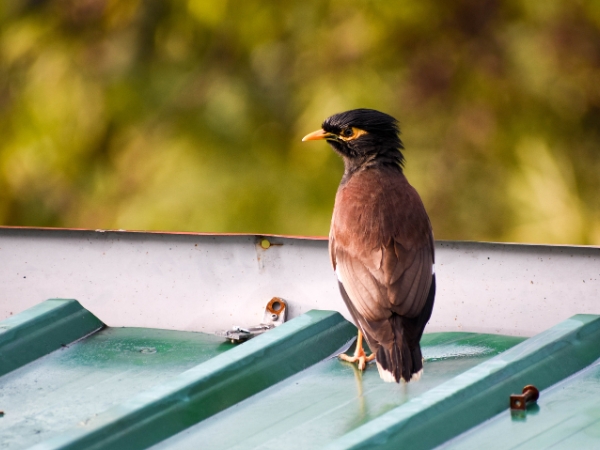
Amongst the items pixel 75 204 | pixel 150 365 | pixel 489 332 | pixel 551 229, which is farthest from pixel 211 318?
pixel 551 229

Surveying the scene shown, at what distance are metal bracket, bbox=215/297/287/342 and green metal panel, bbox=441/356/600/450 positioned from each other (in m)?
1.39

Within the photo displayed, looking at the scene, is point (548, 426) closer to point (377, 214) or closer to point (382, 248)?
point (382, 248)

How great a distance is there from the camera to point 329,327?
12.2ft

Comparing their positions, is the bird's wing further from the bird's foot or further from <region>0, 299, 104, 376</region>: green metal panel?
<region>0, 299, 104, 376</region>: green metal panel

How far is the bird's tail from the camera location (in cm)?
307

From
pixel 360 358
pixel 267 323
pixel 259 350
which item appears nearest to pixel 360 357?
pixel 360 358

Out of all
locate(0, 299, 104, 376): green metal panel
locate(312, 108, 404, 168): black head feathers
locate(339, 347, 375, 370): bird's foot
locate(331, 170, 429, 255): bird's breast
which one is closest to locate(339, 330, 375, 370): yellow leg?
locate(339, 347, 375, 370): bird's foot

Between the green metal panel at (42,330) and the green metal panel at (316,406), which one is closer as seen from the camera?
the green metal panel at (316,406)

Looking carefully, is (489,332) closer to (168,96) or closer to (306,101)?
(306,101)

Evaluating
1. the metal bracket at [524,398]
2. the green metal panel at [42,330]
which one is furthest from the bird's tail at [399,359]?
the green metal panel at [42,330]

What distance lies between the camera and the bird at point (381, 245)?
3.13m

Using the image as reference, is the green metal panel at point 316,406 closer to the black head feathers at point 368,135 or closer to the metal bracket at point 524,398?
the metal bracket at point 524,398

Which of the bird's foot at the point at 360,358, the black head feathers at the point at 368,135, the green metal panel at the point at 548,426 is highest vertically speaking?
the black head feathers at the point at 368,135

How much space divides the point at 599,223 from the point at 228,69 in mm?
1835
